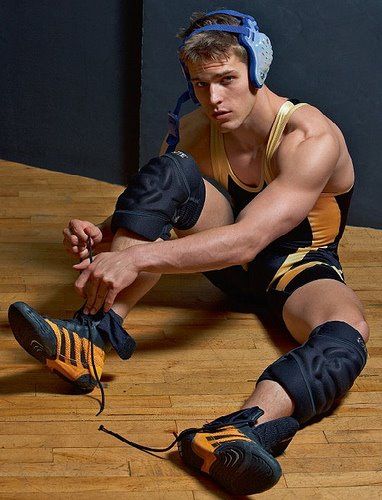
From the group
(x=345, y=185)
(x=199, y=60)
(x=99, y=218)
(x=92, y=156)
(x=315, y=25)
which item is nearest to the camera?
(x=199, y=60)

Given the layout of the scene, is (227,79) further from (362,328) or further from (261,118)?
(362,328)

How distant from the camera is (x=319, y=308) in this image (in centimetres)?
272

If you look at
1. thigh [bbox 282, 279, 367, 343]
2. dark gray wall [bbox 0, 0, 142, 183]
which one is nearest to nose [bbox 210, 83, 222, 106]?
thigh [bbox 282, 279, 367, 343]

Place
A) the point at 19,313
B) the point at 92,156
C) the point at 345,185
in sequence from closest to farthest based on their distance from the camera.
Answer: the point at 19,313 < the point at 345,185 < the point at 92,156

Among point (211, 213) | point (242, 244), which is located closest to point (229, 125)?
point (211, 213)

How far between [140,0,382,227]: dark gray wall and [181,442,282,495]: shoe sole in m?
1.87

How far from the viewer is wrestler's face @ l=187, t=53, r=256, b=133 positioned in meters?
2.71

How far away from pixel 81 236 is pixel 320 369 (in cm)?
78

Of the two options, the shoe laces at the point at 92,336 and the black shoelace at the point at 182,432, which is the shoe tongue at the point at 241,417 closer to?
the black shoelace at the point at 182,432

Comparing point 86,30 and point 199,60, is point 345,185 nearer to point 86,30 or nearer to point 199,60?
point 199,60

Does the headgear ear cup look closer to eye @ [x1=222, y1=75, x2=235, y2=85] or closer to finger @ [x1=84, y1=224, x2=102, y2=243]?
eye @ [x1=222, y1=75, x2=235, y2=85]

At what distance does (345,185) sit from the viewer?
2938 millimetres

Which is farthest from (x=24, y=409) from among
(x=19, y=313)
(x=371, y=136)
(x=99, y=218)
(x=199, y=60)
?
(x=371, y=136)

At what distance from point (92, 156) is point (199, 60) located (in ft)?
5.99
